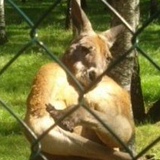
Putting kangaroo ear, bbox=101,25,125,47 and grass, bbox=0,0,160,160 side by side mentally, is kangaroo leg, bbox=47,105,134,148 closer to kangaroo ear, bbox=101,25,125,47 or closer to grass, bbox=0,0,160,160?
kangaroo ear, bbox=101,25,125,47

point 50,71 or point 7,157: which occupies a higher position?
point 50,71

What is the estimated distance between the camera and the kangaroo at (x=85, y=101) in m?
3.49

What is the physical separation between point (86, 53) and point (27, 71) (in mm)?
10426

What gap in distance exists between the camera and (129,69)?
22.1 ft

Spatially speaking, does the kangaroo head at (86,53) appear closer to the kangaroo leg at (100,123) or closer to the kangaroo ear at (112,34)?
the kangaroo ear at (112,34)

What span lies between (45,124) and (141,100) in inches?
238

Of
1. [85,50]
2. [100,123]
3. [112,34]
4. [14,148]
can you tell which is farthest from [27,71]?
[100,123]

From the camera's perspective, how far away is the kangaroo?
11.4 ft

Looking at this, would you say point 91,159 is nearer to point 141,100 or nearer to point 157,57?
point 141,100

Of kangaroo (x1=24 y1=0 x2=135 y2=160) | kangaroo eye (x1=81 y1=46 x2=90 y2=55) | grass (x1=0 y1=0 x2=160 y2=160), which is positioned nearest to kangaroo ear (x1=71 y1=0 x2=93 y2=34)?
kangaroo (x1=24 y1=0 x2=135 y2=160)

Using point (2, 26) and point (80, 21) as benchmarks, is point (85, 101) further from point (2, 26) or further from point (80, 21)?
point (2, 26)

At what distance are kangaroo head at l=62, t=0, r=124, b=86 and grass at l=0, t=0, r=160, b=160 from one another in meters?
4.03

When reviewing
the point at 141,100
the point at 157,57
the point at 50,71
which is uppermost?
the point at 50,71

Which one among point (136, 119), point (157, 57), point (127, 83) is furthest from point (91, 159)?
point (157, 57)
